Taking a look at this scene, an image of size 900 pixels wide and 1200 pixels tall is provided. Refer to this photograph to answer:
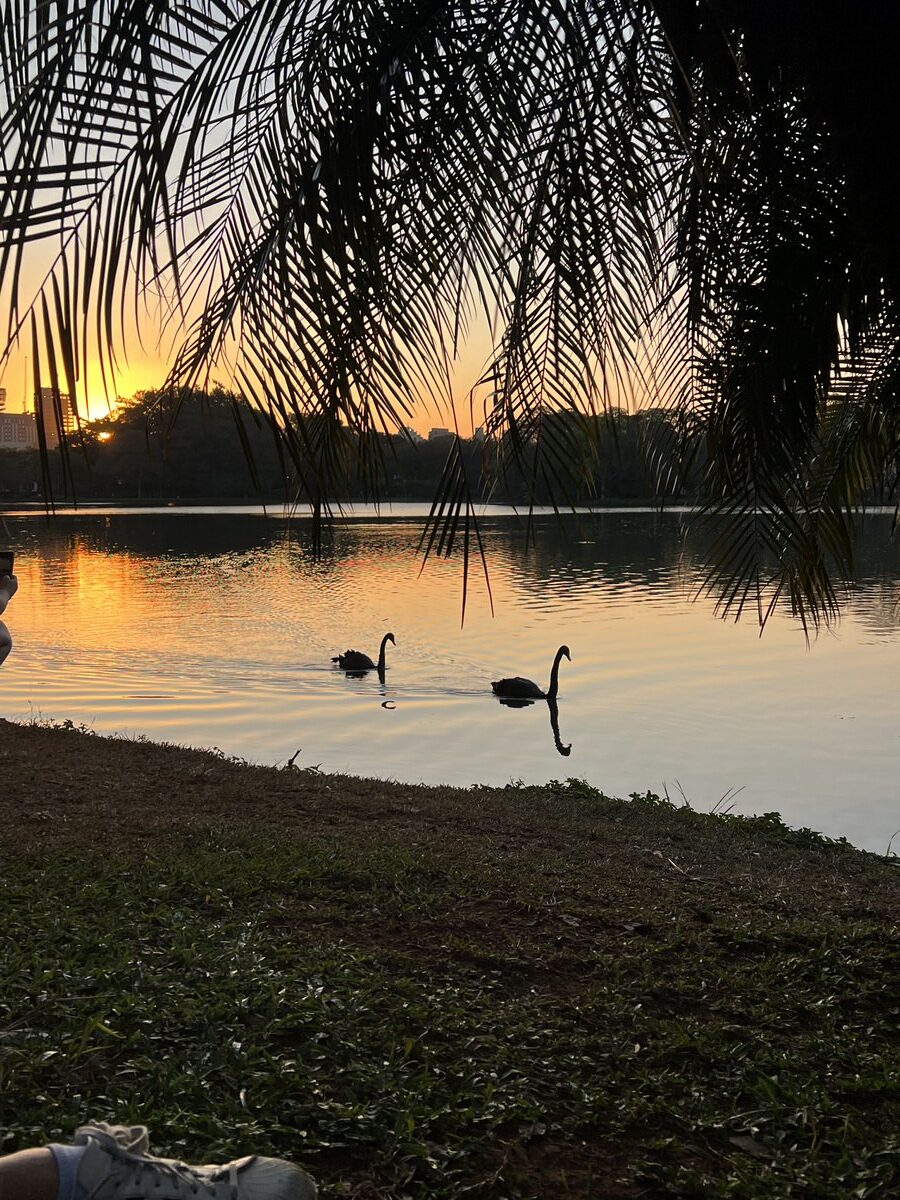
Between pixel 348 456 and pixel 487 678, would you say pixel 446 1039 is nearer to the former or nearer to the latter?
pixel 348 456

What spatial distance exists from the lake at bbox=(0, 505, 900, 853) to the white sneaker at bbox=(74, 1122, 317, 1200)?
109cm

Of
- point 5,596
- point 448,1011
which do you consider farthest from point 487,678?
point 448,1011

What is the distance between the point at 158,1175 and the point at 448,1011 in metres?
1.46

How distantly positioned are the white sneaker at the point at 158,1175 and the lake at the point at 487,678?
3.59 ft

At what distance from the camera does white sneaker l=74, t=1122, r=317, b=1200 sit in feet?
6.03

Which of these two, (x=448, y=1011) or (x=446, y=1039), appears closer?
(x=446, y=1039)

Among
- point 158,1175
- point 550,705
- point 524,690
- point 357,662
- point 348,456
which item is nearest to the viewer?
point 158,1175

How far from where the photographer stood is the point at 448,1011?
128 inches

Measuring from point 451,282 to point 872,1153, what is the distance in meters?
2.54

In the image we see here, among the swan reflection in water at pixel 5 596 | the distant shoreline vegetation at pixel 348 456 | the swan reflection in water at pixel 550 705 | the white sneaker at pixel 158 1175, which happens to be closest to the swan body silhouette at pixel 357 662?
the swan reflection in water at pixel 550 705

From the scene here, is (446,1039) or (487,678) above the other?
(446,1039)

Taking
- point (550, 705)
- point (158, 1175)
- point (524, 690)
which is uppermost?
point (158, 1175)

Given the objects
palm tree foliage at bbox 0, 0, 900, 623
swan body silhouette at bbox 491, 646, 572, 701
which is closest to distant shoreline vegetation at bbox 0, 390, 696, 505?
palm tree foliage at bbox 0, 0, 900, 623

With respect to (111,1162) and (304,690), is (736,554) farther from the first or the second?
(304,690)
